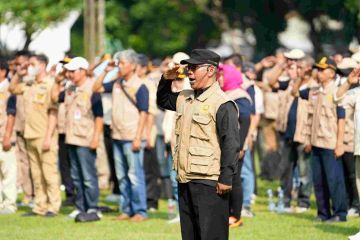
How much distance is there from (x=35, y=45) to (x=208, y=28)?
17.4 metres

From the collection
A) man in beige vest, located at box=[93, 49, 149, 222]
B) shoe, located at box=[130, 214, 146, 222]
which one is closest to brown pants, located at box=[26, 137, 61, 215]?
man in beige vest, located at box=[93, 49, 149, 222]

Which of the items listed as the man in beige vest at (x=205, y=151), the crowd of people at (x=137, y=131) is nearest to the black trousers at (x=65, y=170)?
the crowd of people at (x=137, y=131)

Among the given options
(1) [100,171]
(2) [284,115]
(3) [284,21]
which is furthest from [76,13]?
(2) [284,115]

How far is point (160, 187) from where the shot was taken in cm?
2272

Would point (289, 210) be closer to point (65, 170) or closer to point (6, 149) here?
point (65, 170)

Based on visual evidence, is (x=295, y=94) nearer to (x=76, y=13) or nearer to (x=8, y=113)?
(x=8, y=113)

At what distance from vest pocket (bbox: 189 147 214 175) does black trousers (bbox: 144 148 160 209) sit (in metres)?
7.77

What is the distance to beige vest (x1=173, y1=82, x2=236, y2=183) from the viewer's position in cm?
1291

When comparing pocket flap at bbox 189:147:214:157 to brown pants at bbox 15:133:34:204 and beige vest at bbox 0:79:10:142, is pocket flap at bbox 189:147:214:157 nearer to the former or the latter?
beige vest at bbox 0:79:10:142

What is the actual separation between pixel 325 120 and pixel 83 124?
3.38m

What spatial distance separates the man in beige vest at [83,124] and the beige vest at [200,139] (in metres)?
5.48

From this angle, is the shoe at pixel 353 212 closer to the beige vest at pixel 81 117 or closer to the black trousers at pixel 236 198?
the black trousers at pixel 236 198

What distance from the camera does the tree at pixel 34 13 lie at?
112 feet

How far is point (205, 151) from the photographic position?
1292cm
